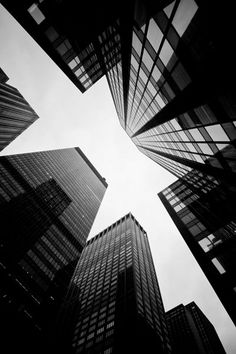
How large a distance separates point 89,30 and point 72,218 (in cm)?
9666

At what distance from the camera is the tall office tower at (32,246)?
59.1 meters

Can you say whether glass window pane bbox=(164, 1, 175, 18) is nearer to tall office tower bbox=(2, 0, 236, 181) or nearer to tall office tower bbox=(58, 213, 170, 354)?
tall office tower bbox=(2, 0, 236, 181)

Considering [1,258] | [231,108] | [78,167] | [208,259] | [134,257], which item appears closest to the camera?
[231,108]

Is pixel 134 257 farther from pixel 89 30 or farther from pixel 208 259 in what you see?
pixel 89 30

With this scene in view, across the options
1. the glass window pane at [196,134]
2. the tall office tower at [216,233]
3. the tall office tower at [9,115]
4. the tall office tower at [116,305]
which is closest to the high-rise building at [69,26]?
the glass window pane at [196,134]

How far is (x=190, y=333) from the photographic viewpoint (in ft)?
387

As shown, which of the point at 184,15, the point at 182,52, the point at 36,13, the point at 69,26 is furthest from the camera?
the point at 69,26

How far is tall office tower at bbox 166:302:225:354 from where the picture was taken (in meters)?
110

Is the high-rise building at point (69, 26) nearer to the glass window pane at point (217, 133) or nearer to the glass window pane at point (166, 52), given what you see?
the glass window pane at point (166, 52)

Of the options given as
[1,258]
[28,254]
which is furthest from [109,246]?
[1,258]

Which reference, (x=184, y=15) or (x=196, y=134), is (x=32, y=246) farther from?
(x=184, y=15)

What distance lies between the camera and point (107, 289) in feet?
251

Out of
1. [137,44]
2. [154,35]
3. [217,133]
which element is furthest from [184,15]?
[137,44]

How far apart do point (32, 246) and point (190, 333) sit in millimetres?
100274
